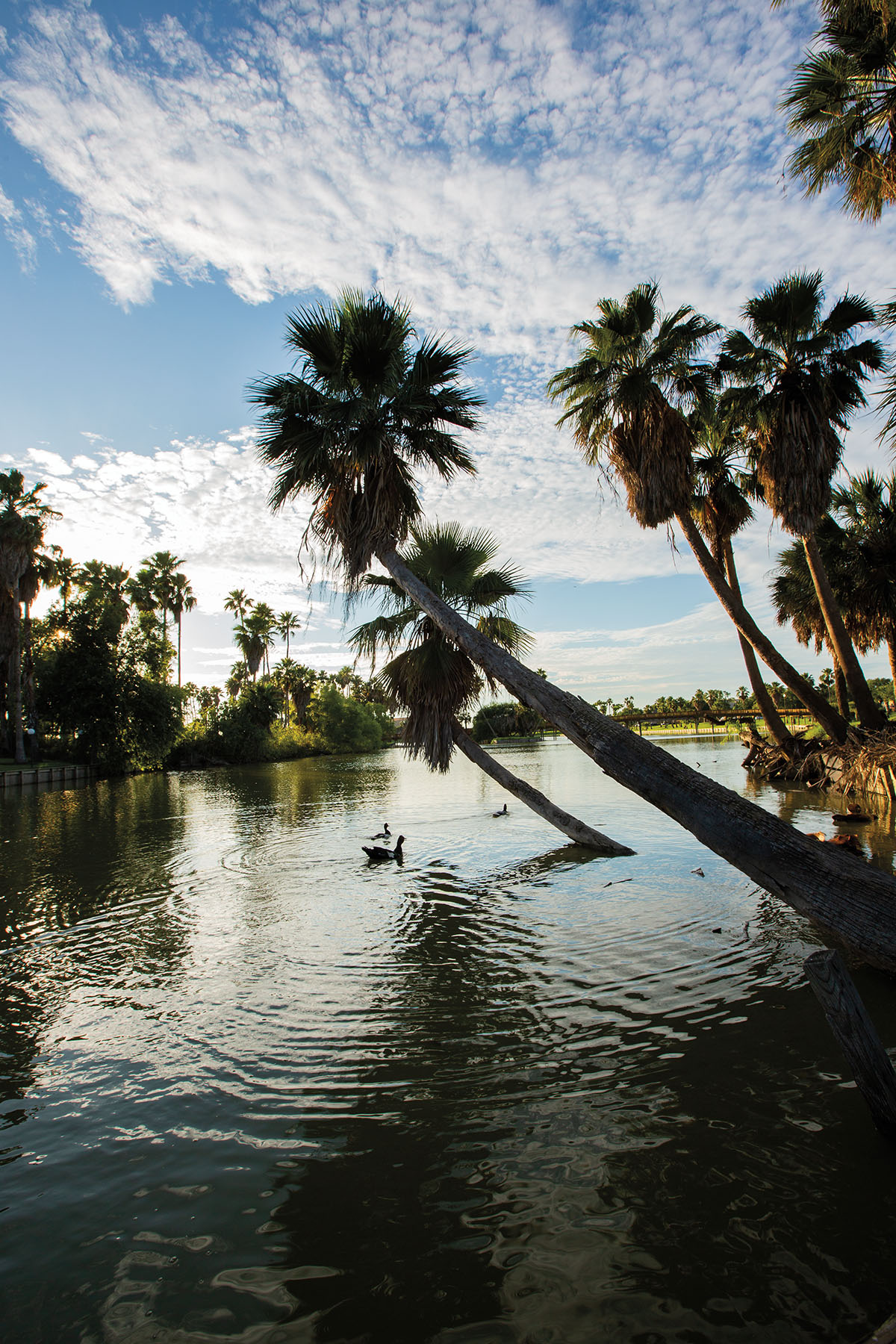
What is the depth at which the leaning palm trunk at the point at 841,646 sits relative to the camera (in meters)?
18.1

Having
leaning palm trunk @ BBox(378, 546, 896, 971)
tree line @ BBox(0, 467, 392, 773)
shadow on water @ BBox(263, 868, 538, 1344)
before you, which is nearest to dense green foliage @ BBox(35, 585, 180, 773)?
tree line @ BBox(0, 467, 392, 773)

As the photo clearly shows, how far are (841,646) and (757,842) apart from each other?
17.3 m

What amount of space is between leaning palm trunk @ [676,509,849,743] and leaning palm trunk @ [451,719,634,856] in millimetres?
8651

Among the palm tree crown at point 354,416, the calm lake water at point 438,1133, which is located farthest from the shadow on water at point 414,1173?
the palm tree crown at point 354,416

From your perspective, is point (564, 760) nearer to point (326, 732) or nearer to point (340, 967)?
point (326, 732)

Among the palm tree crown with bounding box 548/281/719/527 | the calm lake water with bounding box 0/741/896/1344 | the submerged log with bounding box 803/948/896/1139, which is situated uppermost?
the palm tree crown with bounding box 548/281/719/527

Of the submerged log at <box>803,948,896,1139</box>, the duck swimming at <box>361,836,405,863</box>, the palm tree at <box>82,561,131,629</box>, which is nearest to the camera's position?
the submerged log at <box>803,948,896,1139</box>

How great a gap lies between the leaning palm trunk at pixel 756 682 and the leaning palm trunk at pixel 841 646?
3.08m

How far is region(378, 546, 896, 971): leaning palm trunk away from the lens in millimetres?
3547

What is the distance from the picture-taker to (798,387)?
16.3 metres

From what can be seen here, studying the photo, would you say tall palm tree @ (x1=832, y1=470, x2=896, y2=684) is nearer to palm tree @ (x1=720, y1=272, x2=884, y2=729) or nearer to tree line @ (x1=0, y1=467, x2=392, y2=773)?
palm tree @ (x1=720, y1=272, x2=884, y2=729)

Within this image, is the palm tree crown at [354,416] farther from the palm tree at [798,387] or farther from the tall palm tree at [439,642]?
the palm tree at [798,387]

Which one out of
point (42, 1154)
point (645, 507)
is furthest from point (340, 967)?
point (645, 507)

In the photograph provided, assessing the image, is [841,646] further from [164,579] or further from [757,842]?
[164,579]
